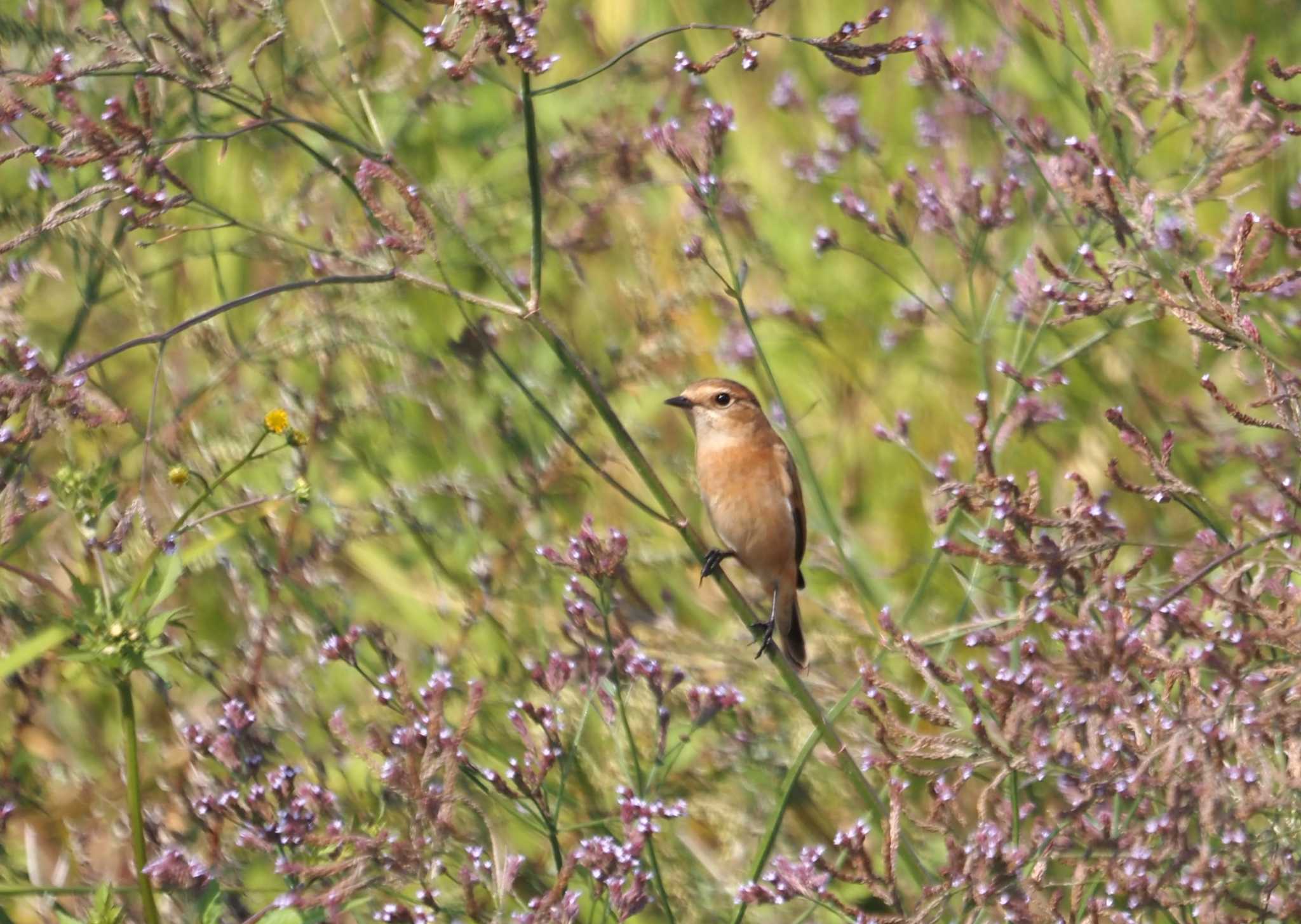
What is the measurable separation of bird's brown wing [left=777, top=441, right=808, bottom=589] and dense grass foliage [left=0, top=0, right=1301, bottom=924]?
2.4 inches

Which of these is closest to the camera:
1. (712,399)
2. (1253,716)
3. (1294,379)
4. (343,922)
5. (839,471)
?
(1253,716)

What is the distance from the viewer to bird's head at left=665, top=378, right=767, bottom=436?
492 centimetres

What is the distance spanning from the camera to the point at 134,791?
9.24 feet

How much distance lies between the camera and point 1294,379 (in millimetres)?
2859

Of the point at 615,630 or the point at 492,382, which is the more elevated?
the point at 492,382

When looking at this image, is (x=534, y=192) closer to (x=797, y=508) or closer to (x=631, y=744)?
(x=631, y=744)

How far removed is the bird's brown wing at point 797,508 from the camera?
4.95 meters

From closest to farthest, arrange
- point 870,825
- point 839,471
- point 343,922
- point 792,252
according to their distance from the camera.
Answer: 1. point 343,922
2. point 870,825
3. point 839,471
4. point 792,252

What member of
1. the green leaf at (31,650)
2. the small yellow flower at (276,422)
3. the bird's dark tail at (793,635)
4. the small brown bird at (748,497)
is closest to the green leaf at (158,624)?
the green leaf at (31,650)

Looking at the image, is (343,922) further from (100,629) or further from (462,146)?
(462,146)

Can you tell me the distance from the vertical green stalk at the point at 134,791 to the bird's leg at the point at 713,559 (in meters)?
1.34

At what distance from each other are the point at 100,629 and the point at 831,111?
3.48m

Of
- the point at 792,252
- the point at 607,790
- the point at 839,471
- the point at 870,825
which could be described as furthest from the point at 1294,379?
the point at 792,252

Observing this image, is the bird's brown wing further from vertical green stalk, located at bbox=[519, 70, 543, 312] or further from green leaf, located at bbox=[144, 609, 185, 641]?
green leaf, located at bbox=[144, 609, 185, 641]
